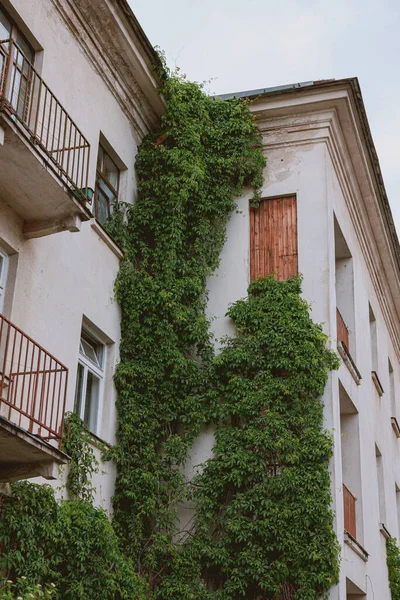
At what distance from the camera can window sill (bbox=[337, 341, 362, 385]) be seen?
16.4 m

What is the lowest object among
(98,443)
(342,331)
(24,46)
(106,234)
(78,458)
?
(78,458)

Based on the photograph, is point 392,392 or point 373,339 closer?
point 373,339

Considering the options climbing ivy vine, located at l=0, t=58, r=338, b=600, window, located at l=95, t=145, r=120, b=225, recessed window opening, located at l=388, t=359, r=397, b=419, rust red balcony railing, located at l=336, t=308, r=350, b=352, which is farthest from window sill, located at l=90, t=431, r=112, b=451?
recessed window opening, located at l=388, t=359, r=397, b=419

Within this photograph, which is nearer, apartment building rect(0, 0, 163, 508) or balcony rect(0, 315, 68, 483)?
balcony rect(0, 315, 68, 483)

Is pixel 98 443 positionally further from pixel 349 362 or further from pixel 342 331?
pixel 342 331

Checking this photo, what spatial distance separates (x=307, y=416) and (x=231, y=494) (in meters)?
1.82

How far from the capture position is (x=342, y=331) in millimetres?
18359

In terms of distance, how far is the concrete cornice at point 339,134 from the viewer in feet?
57.9

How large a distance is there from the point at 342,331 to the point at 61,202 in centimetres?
826

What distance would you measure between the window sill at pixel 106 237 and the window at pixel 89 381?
65.2 inches

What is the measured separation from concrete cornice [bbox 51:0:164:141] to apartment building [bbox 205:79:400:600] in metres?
2.26

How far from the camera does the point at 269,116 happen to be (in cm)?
1800

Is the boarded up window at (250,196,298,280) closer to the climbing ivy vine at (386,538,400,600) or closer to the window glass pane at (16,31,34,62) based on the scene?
the window glass pane at (16,31,34,62)

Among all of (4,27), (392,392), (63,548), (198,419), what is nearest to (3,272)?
(4,27)
